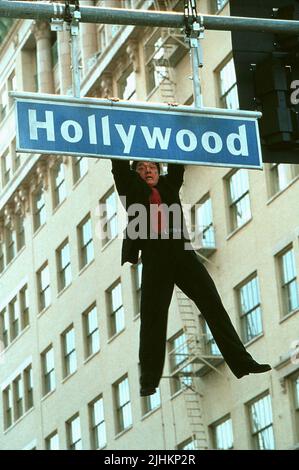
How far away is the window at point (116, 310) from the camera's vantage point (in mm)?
54750

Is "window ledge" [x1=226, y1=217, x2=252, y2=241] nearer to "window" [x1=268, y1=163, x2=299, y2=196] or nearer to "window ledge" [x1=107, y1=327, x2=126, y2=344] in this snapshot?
"window" [x1=268, y1=163, x2=299, y2=196]

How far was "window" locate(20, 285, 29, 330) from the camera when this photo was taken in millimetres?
64500

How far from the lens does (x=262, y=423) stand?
45.2m

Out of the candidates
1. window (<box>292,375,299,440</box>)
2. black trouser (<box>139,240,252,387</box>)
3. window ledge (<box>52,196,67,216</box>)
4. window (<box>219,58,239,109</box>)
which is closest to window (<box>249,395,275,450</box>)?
window (<box>292,375,299,440</box>)

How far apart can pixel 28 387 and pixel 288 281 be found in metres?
21.6

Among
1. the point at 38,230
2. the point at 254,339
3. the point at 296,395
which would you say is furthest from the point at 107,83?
the point at 296,395

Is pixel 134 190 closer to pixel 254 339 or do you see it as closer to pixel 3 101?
pixel 254 339

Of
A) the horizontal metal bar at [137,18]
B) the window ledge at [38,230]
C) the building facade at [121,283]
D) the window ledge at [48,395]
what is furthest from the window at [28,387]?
the horizontal metal bar at [137,18]

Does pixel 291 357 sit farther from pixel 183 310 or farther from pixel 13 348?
pixel 13 348

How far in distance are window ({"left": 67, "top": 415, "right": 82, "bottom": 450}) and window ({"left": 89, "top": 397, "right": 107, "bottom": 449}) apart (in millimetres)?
1179

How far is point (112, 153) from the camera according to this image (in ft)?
43.6

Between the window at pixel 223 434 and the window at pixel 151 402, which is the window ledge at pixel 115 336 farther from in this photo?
the window at pixel 223 434

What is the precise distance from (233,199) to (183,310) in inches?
144

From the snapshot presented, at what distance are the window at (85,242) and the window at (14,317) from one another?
287 inches
